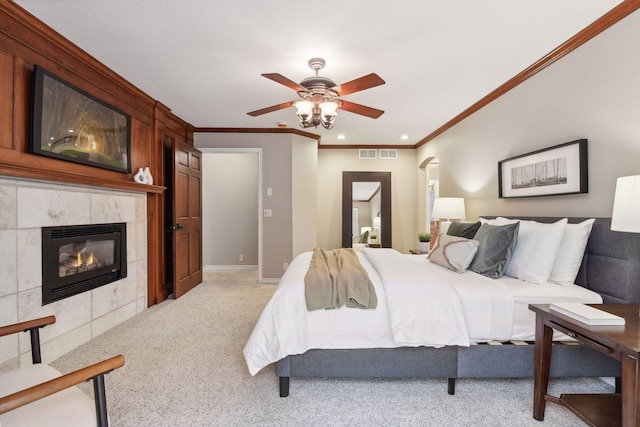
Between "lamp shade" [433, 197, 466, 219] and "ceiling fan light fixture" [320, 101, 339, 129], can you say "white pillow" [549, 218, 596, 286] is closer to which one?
"lamp shade" [433, 197, 466, 219]

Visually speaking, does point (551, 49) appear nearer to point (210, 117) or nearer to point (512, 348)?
point (512, 348)

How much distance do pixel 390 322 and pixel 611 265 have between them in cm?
151

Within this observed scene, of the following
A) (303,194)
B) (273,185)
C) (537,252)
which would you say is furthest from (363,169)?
(537,252)

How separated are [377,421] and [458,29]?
2641mm

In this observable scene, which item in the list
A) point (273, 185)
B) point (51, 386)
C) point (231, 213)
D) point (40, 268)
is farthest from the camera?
point (231, 213)

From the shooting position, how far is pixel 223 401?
193 centimetres

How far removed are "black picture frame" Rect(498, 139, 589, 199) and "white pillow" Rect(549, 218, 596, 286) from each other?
1.11 ft

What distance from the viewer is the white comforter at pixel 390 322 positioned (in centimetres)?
191

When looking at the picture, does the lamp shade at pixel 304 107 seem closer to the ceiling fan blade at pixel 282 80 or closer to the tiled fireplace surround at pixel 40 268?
the ceiling fan blade at pixel 282 80

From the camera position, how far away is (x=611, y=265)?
2.02 m

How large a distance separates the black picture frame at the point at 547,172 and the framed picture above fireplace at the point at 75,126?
13.0 ft

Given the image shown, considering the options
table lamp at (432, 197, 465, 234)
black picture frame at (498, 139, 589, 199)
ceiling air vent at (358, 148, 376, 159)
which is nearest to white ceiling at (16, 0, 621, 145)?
black picture frame at (498, 139, 589, 199)

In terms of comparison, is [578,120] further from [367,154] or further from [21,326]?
[367,154]

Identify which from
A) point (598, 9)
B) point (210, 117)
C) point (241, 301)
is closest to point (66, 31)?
point (210, 117)
